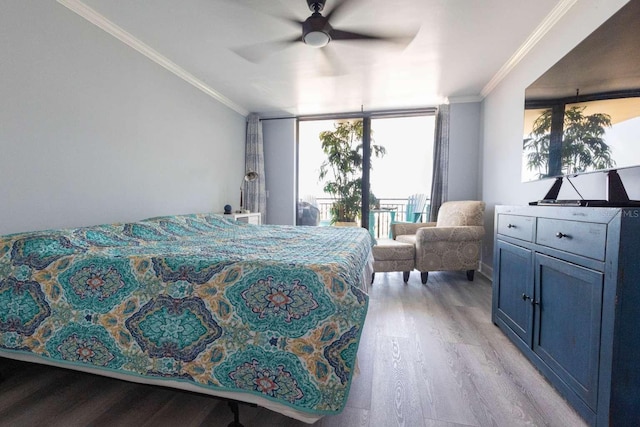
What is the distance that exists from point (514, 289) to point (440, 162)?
2556 mm

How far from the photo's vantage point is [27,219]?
5.72ft

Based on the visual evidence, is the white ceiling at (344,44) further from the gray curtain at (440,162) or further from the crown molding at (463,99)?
the gray curtain at (440,162)

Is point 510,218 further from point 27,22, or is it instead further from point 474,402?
point 27,22

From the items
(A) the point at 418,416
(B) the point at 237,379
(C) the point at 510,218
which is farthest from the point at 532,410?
(B) the point at 237,379

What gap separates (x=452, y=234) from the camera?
304 centimetres

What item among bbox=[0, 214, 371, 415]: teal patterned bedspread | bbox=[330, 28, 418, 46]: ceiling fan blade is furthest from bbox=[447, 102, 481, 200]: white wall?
bbox=[0, 214, 371, 415]: teal patterned bedspread

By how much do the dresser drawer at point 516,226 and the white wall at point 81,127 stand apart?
10.0ft

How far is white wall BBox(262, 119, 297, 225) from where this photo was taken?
14.9ft

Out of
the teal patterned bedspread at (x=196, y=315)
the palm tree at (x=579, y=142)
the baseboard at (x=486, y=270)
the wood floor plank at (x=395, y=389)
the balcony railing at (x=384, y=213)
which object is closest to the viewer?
the teal patterned bedspread at (x=196, y=315)

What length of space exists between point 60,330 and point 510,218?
2530mm

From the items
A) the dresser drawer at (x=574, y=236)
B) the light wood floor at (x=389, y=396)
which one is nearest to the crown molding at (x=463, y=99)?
the dresser drawer at (x=574, y=236)

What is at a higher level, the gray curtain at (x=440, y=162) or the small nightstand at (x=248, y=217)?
the gray curtain at (x=440, y=162)

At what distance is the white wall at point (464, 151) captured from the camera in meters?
3.83

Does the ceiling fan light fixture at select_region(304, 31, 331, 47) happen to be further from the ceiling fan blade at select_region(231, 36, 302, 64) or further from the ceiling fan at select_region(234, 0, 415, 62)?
the ceiling fan blade at select_region(231, 36, 302, 64)
